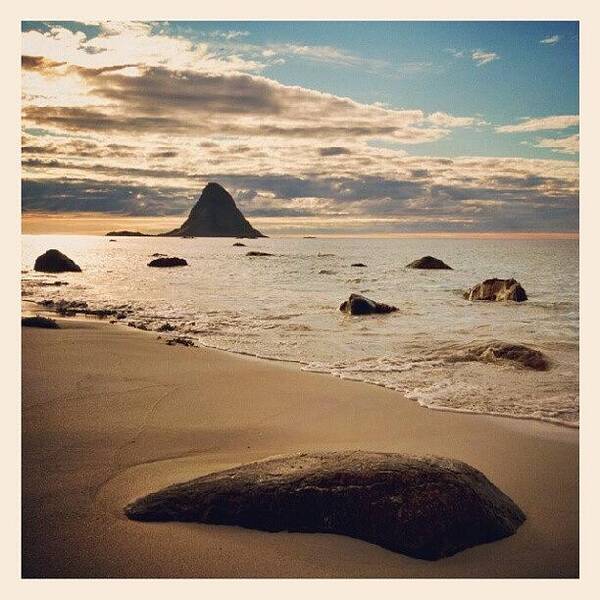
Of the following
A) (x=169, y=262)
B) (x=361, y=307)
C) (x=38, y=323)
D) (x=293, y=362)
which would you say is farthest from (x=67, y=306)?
(x=169, y=262)

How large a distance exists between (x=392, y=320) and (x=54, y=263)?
11632 millimetres

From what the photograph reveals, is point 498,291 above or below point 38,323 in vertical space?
above

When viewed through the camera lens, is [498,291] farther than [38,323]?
Yes

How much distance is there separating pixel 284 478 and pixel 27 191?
13.6 ft

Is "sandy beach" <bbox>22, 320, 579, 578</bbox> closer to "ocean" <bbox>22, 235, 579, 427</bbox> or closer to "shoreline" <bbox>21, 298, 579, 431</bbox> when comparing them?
"shoreline" <bbox>21, 298, 579, 431</bbox>

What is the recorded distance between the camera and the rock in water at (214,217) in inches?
300

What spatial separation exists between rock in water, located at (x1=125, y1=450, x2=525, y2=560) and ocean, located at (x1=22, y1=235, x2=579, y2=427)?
6.72 ft

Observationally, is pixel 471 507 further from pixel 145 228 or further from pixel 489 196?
pixel 145 228

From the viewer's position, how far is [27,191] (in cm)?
570

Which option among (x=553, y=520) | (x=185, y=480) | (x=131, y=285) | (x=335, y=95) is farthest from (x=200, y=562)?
(x=131, y=285)

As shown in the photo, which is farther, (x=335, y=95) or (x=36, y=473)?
(x=335, y=95)

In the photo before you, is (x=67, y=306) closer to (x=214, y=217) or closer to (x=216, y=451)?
(x=214, y=217)

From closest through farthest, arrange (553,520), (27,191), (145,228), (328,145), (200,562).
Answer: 1. (200,562)
2. (553,520)
3. (27,191)
4. (328,145)
5. (145,228)

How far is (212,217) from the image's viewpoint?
28.0ft
